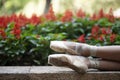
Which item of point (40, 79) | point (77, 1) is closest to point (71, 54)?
point (40, 79)

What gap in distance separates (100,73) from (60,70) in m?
0.38

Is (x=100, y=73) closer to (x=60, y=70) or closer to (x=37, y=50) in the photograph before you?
(x=60, y=70)

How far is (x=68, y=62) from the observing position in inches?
117

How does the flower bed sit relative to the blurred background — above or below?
below

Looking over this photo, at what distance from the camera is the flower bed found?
12.2 ft

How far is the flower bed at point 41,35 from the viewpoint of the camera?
12.2 feet

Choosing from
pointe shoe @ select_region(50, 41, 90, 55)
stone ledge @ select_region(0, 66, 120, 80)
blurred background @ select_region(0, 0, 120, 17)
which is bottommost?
stone ledge @ select_region(0, 66, 120, 80)

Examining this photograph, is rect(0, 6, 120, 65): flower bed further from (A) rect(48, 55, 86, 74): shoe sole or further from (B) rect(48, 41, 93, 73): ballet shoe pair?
(A) rect(48, 55, 86, 74): shoe sole

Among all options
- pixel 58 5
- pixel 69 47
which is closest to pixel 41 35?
pixel 69 47

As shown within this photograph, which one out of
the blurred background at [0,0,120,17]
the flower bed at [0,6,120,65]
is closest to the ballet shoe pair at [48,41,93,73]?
the flower bed at [0,6,120,65]

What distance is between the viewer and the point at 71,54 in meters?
3.19

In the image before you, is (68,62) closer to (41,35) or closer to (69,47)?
(69,47)

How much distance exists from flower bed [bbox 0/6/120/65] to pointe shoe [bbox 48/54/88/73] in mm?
744

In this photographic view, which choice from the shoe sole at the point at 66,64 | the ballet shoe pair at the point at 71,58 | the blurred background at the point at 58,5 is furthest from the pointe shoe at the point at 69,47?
the blurred background at the point at 58,5
